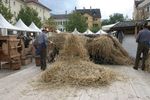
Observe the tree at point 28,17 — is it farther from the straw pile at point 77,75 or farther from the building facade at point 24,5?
the straw pile at point 77,75

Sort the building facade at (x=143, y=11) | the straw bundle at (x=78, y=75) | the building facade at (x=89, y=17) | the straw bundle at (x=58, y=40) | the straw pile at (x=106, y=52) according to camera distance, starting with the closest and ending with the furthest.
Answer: the straw bundle at (x=78, y=75) → the straw pile at (x=106, y=52) → the straw bundle at (x=58, y=40) → the building facade at (x=143, y=11) → the building facade at (x=89, y=17)

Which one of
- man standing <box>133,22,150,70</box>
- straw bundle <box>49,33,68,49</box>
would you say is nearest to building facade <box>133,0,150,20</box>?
straw bundle <box>49,33,68,49</box>

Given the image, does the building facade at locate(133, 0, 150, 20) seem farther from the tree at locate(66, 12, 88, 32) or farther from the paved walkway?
the paved walkway

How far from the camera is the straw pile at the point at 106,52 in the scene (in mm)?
17891

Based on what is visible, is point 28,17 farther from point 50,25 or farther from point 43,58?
point 43,58

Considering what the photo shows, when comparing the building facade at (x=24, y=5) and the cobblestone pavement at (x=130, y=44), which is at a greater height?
the building facade at (x=24, y=5)

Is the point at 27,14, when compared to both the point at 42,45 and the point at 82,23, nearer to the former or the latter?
the point at 82,23

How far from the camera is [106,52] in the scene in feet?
58.6

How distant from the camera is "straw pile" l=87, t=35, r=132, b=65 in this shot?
17.9 metres

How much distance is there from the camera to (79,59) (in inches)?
558

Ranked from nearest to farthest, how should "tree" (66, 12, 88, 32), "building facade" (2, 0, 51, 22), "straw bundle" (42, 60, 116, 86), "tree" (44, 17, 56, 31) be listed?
"straw bundle" (42, 60, 116, 86) → "tree" (44, 17, 56, 31) → "building facade" (2, 0, 51, 22) → "tree" (66, 12, 88, 32)

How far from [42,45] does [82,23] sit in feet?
244

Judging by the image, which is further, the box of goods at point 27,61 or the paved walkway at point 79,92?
the box of goods at point 27,61

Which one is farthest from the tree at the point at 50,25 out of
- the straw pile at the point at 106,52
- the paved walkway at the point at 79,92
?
the paved walkway at the point at 79,92
